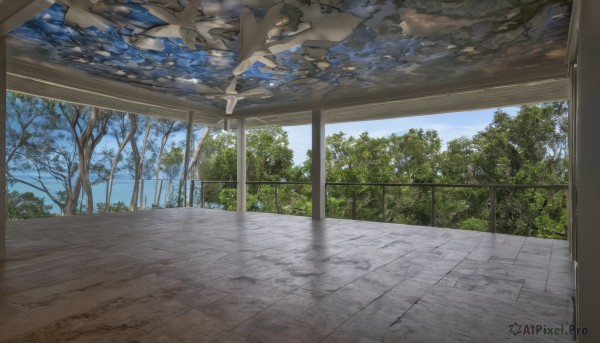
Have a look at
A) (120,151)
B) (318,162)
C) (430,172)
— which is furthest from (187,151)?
(430,172)

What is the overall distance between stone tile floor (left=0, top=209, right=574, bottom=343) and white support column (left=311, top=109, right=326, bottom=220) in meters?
2.19

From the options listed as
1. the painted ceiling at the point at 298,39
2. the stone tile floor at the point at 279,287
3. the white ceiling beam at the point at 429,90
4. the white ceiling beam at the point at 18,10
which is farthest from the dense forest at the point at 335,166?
the white ceiling beam at the point at 18,10

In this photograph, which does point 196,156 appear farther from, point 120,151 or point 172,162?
point 120,151

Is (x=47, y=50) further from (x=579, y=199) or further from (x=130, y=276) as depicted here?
(x=579, y=199)

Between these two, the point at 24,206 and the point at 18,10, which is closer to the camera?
the point at 18,10

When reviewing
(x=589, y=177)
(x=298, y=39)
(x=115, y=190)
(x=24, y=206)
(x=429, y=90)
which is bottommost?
(x=24, y=206)

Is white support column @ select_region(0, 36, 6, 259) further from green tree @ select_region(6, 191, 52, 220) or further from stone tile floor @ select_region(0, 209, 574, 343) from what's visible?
green tree @ select_region(6, 191, 52, 220)

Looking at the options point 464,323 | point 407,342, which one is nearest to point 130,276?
point 407,342

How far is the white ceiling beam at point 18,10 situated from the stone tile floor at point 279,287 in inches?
91.9

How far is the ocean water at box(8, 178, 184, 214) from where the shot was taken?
34.4ft

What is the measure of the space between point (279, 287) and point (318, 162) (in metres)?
4.63

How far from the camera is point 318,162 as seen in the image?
715 centimetres

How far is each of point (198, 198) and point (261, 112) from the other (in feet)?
12.3

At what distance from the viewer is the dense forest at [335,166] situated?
31.1 ft
